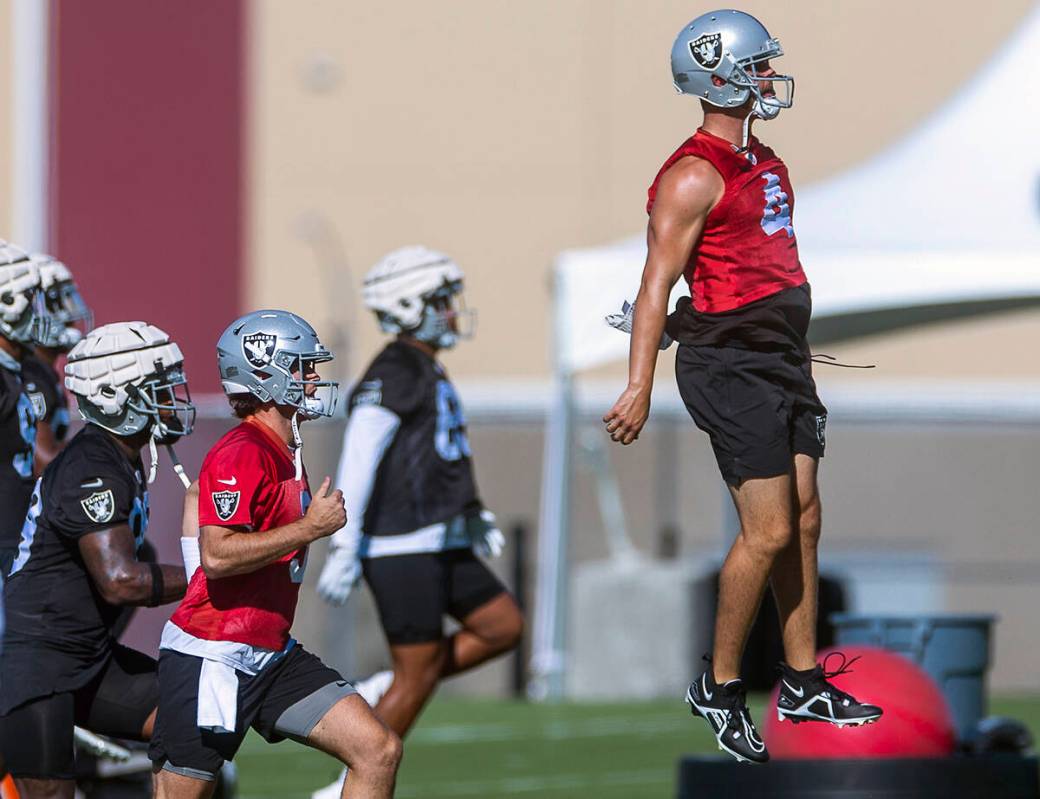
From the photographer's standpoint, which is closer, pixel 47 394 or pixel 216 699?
pixel 216 699

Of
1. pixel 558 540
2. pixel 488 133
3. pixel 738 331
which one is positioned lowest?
pixel 558 540

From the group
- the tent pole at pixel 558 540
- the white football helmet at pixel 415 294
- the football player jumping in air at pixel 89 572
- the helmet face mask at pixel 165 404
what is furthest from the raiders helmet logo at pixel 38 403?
the tent pole at pixel 558 540

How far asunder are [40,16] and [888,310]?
1723cm

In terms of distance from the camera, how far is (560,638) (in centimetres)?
1449

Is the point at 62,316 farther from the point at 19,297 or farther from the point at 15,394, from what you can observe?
the point at 15,394

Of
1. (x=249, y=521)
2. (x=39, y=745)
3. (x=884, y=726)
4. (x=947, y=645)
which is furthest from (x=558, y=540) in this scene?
(x=249, y=521)

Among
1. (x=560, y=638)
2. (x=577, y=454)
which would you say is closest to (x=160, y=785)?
(x=560, y=638)

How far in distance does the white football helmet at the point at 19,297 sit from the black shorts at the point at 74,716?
128 centimetres

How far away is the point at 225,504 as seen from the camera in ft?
18.7

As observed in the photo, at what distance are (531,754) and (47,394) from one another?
499 centimetres

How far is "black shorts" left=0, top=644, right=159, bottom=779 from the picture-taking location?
20.4ft

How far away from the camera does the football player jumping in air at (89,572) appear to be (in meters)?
6.16

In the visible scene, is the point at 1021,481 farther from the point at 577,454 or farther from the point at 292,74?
the point at 292,74

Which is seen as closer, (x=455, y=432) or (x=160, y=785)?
(x=160, y=785)
